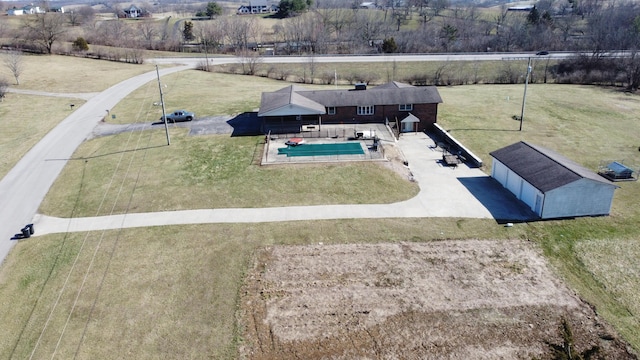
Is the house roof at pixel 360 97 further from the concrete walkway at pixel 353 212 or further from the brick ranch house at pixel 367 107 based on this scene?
the concrete walkway at pixel 353 212

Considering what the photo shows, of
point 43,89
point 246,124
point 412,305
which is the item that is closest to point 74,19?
point 43,89

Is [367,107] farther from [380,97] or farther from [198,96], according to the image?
[198,96]

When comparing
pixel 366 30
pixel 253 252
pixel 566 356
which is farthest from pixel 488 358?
pixel 366 30

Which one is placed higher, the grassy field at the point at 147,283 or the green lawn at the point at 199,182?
the green lawn at the point at 199,182

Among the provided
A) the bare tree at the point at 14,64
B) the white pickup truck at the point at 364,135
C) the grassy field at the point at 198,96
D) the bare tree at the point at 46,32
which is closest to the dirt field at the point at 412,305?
the white pickup truck at the point at 364,135

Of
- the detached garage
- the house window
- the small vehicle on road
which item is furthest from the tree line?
the detached garage

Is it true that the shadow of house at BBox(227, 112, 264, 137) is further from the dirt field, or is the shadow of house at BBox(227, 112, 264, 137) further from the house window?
the dirt field
